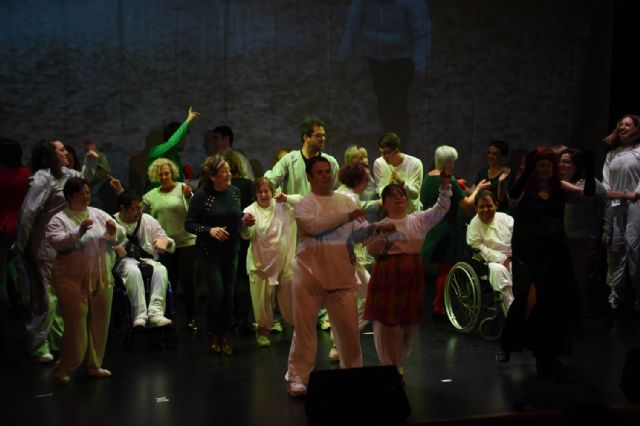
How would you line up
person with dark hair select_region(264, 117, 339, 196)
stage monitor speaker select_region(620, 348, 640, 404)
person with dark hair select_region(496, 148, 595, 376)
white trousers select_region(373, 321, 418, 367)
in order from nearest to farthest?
1. stage monitor speaker select_region(620, 348, 640, 404)
2. white trousers select_region(373, 321, 418, 367)
3. person with dark hair select_region(496, 148, 595, 376)
4. person with dark hair select_region(264, 117, 339, 196)

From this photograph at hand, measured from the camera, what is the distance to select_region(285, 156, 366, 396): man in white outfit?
471 centimetres

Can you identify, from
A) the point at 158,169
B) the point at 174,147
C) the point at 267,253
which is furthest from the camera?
the point at 174,147

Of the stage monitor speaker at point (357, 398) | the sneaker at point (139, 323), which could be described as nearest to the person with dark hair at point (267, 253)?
the sneaker at point (139, 323)

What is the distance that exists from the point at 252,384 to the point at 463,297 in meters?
2.03

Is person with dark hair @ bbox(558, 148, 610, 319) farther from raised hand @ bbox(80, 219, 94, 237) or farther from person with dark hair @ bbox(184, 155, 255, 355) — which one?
raised hand @ bbox(80, 219, 94, 237)

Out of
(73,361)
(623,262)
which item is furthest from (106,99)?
(623,262)

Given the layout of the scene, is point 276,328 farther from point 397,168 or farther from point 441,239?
point 397,168

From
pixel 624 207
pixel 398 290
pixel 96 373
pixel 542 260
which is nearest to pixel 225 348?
pixel 96 373

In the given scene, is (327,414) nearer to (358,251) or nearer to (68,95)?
(358,251)

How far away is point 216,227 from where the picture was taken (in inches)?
229

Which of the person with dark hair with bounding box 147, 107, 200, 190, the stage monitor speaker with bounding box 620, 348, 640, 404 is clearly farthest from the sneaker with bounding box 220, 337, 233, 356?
the stage monitor speaker with bounding box 620, 348, 640, 404

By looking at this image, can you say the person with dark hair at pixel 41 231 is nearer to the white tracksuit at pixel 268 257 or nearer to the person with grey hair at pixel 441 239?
the white tracksuit at pixel 268 257

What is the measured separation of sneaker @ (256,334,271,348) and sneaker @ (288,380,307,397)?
1.26 meters

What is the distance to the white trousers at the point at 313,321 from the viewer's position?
15.6ft
